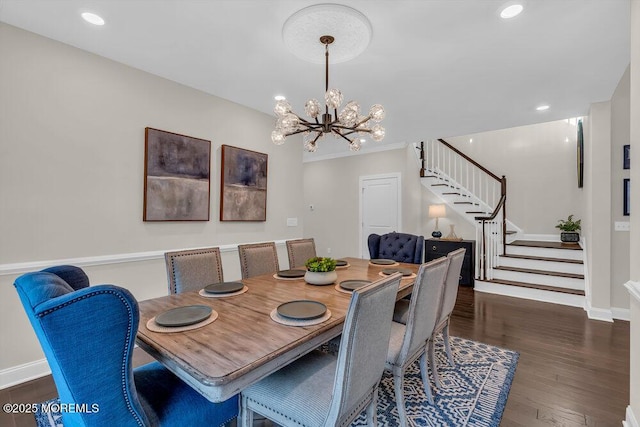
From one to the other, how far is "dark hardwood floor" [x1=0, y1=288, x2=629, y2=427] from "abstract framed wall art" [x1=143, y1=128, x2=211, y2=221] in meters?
1.40

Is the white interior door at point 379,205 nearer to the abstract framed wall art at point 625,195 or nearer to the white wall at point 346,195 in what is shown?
the white wall at point 346,195

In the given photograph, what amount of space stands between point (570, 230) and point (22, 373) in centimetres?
737

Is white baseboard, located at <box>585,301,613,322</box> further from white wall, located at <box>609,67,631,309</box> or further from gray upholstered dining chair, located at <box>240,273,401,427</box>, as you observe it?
gray upholstered dining chair, located at <box>240,273,401,427</box>

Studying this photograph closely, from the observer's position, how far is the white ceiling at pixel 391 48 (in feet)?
6.59

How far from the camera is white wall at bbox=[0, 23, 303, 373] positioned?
2225mm

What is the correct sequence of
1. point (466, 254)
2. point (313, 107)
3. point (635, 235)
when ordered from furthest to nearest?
1. point (466, 254)
2. point (313, 107)
3. point (635, 235)

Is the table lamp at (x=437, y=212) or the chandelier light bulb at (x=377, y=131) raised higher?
the chandelier light bulb at (x=377, y=131)

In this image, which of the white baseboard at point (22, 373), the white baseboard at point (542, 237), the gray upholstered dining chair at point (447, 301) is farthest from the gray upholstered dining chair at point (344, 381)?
the white baseboard at point (542, 237)

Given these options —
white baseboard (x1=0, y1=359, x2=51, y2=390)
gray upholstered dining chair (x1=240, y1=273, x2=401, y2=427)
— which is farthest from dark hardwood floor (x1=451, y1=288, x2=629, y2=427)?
white baseboard (x1=0, y1=359, x2=51, y2=390)

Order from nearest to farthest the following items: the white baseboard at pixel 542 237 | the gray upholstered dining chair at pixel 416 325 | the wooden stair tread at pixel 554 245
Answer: the gray upholstered dining chair at pixel 416 325 < the wooden stair tread at pixel 554 245 < the white baseboard at pixel 542 237

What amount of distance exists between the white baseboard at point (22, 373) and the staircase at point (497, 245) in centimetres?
540

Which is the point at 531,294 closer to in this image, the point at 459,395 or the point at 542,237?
the point at 542,237

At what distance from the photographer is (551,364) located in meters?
2.51

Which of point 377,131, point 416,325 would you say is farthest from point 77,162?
point 416,325
